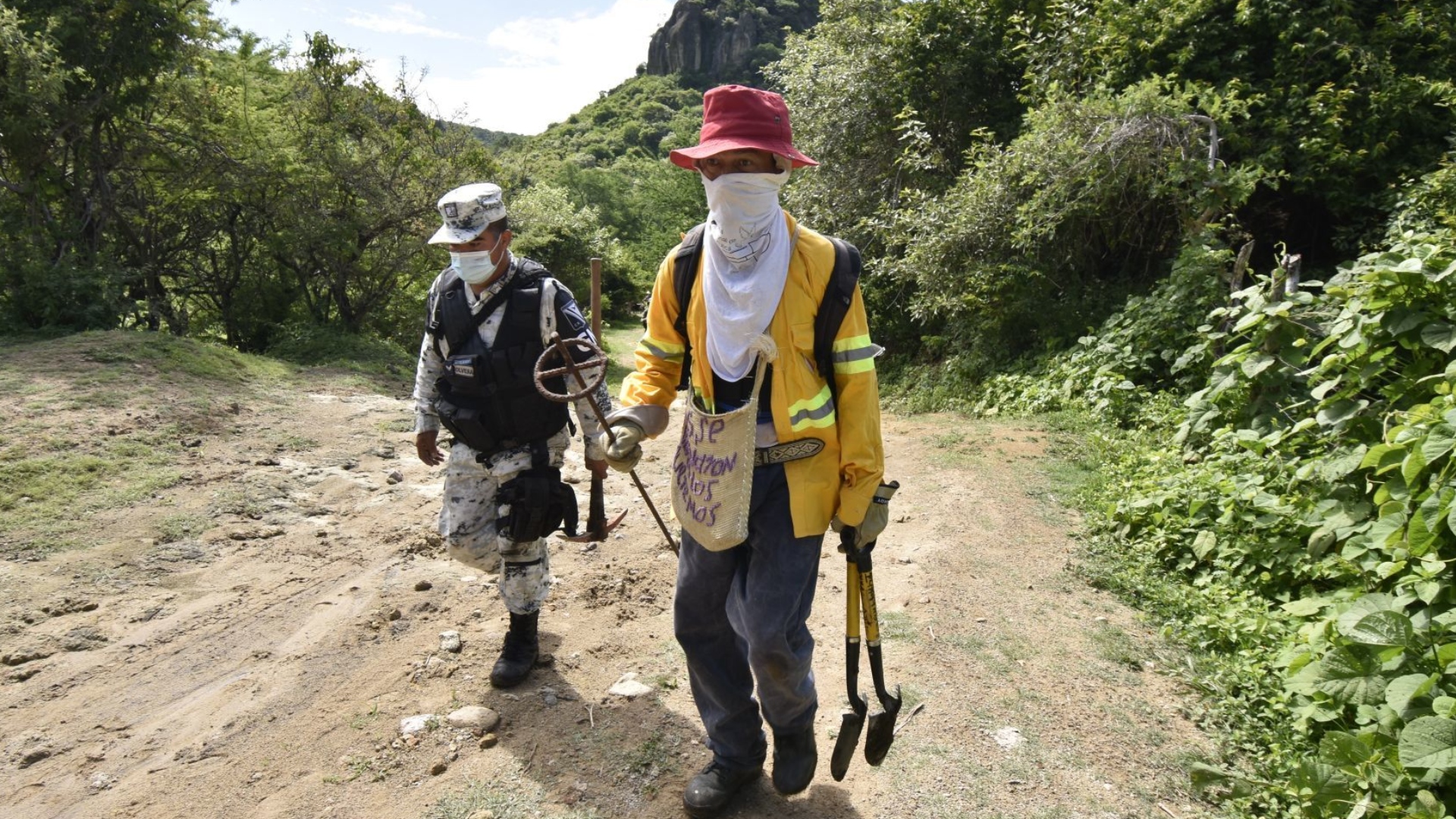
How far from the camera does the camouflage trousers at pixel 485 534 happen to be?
359cm

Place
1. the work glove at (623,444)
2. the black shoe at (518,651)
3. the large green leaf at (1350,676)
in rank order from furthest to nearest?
1. the black shoe at (518,651)
2. the large green leaf at (1350,676)
3. the work glove at (623,444)

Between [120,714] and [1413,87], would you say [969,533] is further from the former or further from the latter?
[1413,87]

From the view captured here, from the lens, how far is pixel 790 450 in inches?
95.9

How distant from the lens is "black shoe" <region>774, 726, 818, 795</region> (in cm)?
265

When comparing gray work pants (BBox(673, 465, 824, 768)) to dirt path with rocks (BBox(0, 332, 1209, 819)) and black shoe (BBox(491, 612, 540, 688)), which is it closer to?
dirt path with rocks (BBox(0, 332, 1209, 819))

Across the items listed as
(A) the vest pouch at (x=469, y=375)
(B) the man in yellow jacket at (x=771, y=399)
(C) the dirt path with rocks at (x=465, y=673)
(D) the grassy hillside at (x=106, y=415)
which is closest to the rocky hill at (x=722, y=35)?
(D) the grassy hillside at (x=106, y=415)

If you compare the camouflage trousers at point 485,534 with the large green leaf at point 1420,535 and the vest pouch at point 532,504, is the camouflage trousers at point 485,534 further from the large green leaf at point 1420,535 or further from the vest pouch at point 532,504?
the large green leaf at point 1420,535

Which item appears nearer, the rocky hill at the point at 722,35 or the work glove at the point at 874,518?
the work glove at the point at 874,518

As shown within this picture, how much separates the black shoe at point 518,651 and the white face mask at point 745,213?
6.41 ft

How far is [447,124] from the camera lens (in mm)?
15227

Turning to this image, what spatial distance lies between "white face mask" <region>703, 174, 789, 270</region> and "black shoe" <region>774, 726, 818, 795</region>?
1.48 m

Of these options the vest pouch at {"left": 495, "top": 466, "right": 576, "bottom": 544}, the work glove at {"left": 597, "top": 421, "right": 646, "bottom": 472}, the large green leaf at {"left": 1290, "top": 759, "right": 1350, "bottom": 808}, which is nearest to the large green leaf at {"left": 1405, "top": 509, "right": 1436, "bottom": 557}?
the large green leaf at {"left": 1290, "top": 759, "right": 1350, "bottom": 808}

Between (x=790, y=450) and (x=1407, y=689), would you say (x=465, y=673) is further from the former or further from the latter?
(x=1407, y=689)

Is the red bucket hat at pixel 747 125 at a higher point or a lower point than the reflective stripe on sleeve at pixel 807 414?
higher
